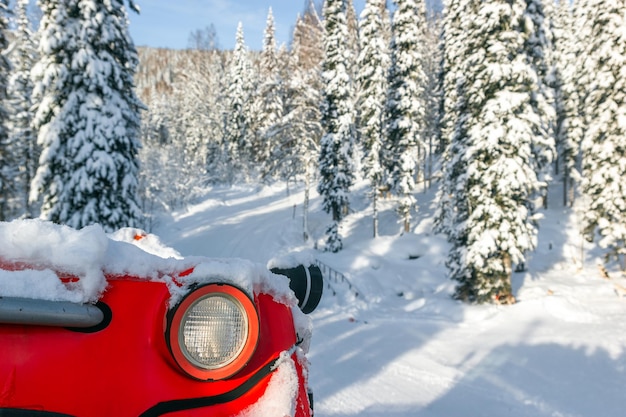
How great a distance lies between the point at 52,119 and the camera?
14.1m

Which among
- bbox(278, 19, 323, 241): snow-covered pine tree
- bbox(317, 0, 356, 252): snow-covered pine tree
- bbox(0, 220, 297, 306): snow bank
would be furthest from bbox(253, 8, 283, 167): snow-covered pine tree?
bbox(0, 220, 297, 306): snow bank

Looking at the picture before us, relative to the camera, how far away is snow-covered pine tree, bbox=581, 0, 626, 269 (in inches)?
768

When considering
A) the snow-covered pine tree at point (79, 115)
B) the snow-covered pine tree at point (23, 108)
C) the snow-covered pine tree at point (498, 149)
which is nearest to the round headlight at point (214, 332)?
the snow-covered pine tree at point (79, 115)

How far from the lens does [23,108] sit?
2791 centimetres

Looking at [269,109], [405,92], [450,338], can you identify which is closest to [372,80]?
[405,92]

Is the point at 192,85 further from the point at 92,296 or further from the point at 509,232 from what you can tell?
the point at 92,296

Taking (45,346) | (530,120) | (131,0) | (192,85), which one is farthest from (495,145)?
(192,85)

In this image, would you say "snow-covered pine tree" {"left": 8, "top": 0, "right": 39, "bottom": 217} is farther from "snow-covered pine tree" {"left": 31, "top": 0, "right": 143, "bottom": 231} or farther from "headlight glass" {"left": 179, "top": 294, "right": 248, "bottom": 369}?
"headlight glass" {"left": 179, "top": 294, "right": 248, "bottom": 369}

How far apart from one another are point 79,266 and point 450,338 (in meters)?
11.6

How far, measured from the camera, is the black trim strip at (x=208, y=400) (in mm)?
1138

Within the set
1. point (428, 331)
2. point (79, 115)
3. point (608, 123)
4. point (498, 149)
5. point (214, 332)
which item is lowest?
point (428, 331)

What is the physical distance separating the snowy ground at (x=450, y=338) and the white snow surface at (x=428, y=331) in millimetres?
35

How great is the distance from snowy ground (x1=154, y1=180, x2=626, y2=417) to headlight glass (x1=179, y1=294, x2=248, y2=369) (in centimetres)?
470

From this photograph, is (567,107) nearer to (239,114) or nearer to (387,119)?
(387,119)
